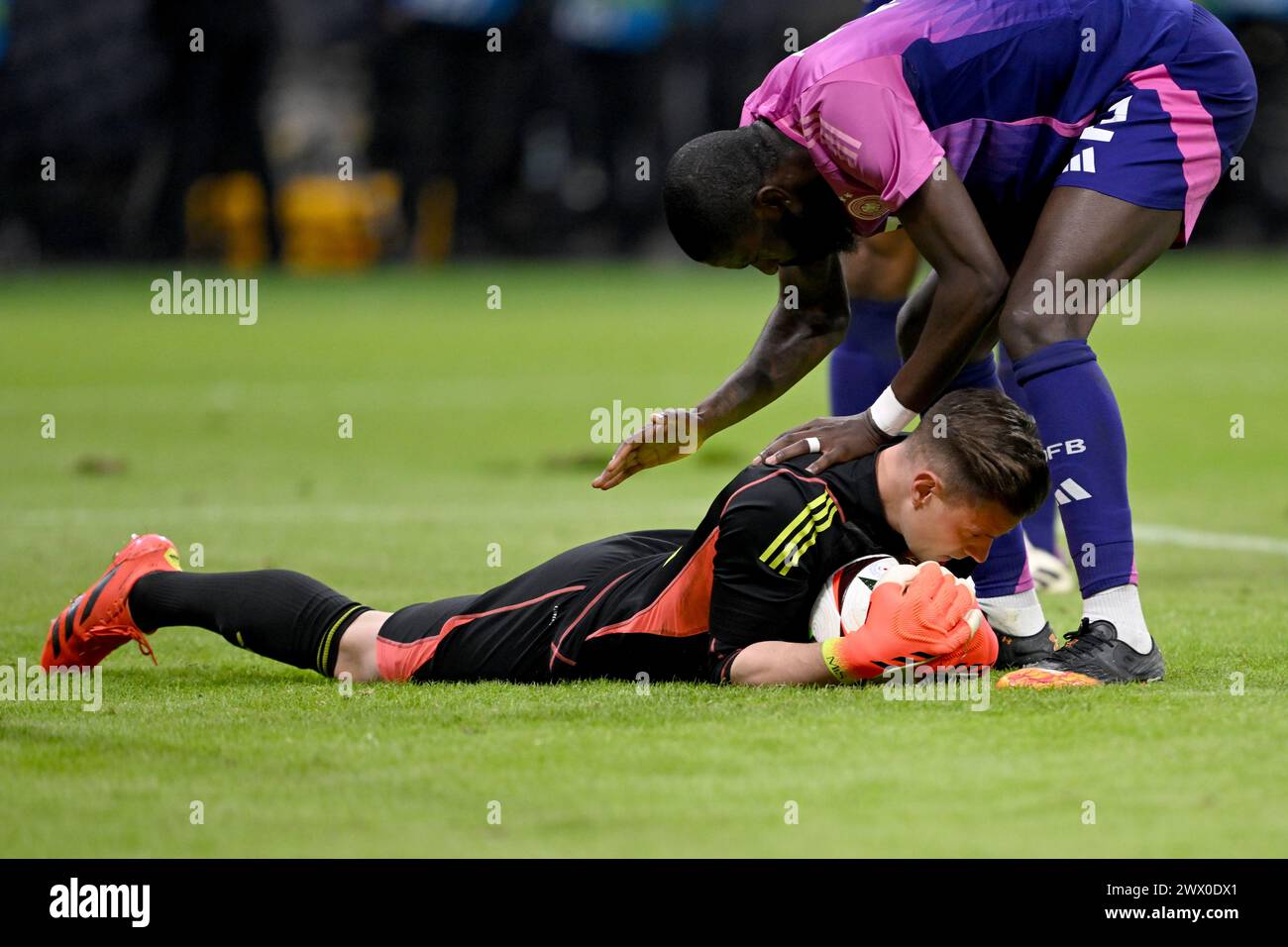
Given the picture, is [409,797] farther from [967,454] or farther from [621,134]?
[621,134]

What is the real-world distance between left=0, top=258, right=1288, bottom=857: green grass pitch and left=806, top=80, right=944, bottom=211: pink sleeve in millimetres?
1171

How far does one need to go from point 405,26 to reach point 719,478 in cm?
1697

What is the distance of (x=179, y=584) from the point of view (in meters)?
5.04

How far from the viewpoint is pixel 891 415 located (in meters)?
4.64

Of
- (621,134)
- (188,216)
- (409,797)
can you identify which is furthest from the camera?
(621,134)

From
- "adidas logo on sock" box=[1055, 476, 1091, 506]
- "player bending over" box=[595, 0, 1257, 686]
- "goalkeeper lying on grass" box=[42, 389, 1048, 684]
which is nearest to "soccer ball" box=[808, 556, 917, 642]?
"goalkeeper lying on grass" box=[42, 389, 1048, 684]

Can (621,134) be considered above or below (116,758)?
above

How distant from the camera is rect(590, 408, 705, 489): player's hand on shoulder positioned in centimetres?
491

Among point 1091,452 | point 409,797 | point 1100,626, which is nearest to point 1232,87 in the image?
point 1091,452

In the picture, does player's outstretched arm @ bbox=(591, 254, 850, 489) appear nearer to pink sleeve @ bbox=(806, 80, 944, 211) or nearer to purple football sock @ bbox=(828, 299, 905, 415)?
pink sleeve @ bbox=(806, 80, 944, 211)

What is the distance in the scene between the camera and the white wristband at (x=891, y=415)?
4.64m

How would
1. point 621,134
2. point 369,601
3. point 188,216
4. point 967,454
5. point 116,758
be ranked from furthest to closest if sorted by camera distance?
1. point 621,134
2. point 188,216
3. point 369,601
4. point 967,454
5. point 116,758

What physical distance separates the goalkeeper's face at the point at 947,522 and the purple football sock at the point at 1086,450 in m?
0.22

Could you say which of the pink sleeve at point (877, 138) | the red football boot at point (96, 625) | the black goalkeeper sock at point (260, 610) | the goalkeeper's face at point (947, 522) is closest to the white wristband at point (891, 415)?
the goalkeeper's face at point (947, 522)
